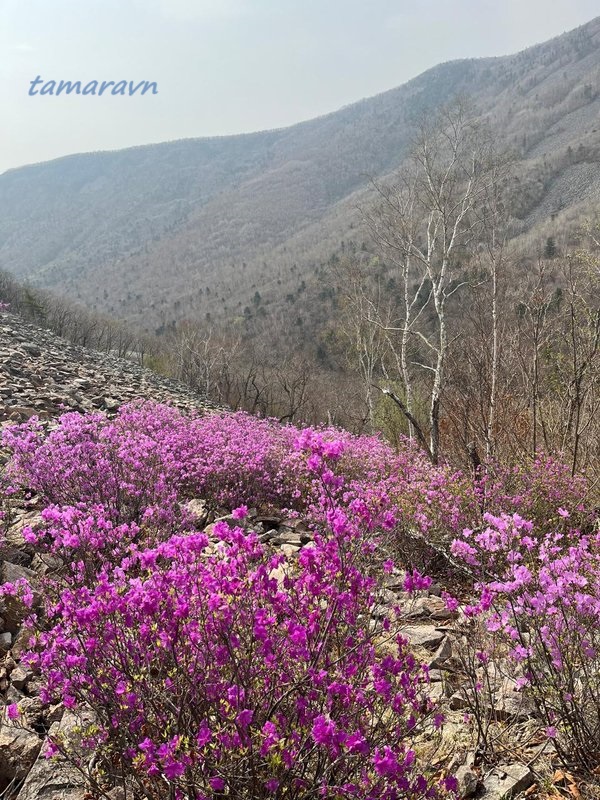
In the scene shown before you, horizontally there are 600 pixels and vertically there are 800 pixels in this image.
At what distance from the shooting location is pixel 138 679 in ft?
6.25

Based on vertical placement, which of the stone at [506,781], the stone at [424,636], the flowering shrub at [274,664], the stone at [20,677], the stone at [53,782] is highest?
the flowering shrub at [274,664]

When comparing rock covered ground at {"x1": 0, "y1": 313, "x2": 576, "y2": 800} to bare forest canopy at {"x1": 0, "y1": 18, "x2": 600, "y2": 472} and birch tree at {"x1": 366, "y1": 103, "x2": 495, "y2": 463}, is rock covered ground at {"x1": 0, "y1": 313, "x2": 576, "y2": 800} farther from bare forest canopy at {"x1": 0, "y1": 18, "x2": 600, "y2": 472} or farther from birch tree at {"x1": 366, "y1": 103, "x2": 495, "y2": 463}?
birch tree at {"x1": 366, "y1": 103, "x2": 495, "y2": 463}

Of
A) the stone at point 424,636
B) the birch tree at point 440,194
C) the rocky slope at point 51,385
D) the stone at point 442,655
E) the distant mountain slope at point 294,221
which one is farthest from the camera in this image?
the distant mountain slope at point 294,221

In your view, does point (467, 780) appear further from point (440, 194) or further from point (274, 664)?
point (440, 194)

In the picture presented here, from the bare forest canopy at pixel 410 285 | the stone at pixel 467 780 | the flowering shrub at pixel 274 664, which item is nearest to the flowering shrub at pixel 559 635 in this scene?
the flowering shrub at pixel 274 664

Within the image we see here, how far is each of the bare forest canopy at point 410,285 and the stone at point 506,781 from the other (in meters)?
3.77

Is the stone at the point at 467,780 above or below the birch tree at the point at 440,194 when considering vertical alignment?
below

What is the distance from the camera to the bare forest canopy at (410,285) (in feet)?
26.4

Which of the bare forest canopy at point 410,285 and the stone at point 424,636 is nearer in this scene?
the stone at point 424,636

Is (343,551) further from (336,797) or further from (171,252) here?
(171,252)

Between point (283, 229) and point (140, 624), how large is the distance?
167m

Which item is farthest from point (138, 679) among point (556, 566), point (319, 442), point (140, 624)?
point (556, 566)

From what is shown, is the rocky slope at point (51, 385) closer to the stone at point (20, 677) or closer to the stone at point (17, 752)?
the stone at point (20, 677)

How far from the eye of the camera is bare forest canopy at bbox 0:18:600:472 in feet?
26.4
